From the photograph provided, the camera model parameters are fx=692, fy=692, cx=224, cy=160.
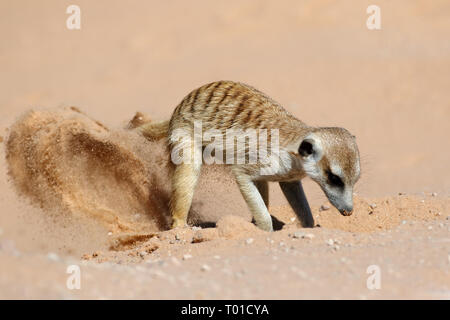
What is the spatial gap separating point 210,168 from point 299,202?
56.3 inches

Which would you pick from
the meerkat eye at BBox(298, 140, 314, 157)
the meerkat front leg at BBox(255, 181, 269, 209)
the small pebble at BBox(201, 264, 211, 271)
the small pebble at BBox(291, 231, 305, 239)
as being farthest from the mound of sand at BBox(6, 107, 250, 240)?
the small pebble at BBox(201, 264, 211, 271)

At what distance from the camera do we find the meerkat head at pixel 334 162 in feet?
23.0

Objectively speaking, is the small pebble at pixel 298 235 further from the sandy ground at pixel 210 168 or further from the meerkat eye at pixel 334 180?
the meerkat eye at pixel 334 180

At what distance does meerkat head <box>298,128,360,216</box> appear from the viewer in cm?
700

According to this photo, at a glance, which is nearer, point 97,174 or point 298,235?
point 298,235

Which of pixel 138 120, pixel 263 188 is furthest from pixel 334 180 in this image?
pixel 138 120

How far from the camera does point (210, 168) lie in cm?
888

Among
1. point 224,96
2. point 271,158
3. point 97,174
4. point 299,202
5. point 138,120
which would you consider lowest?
point 299,202

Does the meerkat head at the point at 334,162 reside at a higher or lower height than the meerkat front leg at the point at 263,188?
higher

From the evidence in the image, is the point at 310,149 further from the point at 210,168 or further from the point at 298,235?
the point at 210,168

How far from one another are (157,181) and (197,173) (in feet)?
3.94

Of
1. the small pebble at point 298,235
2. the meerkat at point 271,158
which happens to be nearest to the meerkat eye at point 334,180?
the meerkat at point 271,158

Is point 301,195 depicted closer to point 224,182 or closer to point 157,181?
point 224,182

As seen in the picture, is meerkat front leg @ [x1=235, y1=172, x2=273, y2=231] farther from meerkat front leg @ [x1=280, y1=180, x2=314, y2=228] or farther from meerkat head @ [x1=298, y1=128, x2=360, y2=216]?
meerkat head @ [x1=298, y1=128, x2=360, y2=216]
